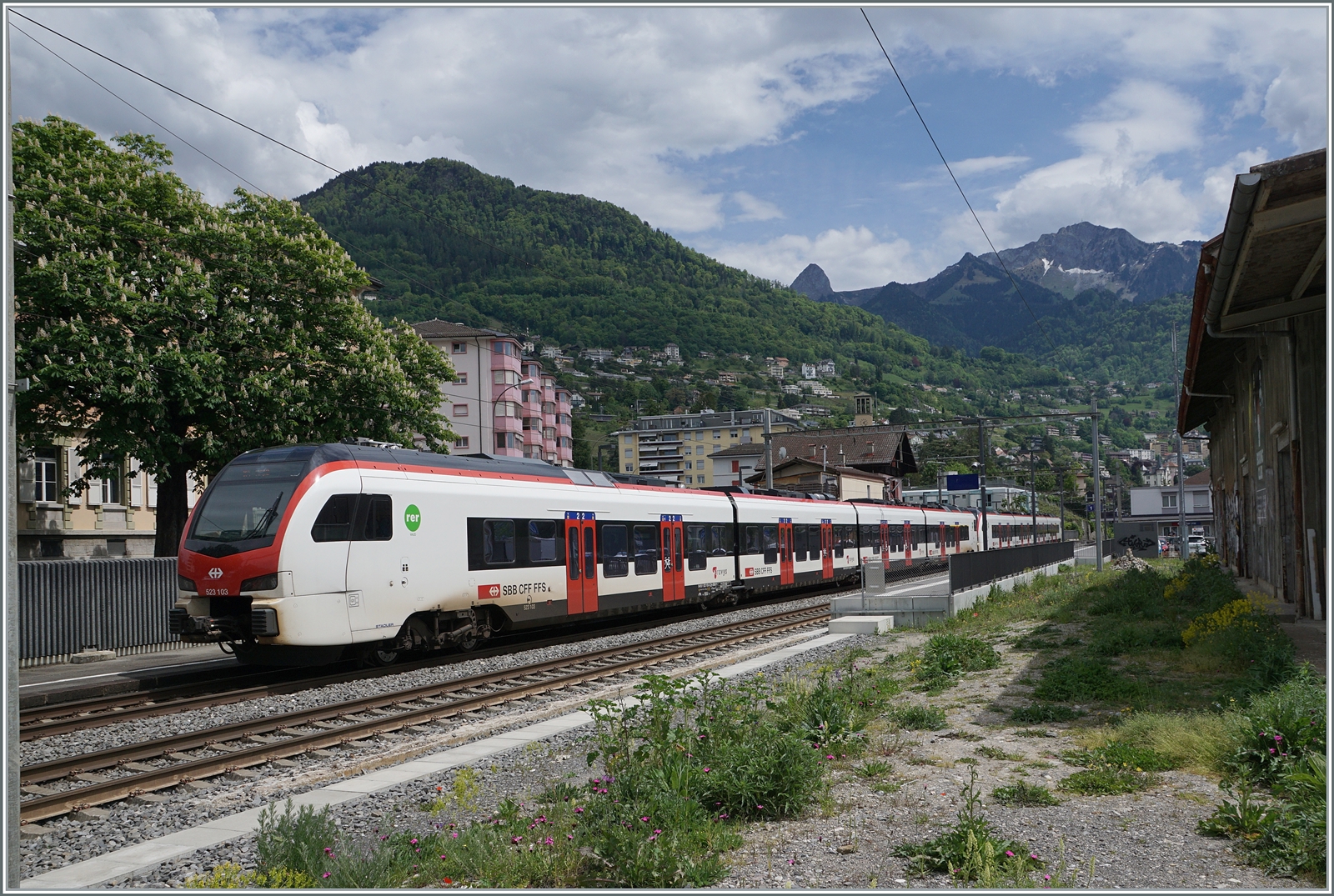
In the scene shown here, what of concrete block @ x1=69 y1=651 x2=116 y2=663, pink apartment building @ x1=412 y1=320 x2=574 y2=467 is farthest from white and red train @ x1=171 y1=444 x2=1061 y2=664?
pink apartment building @ x1=412 y1=320 x2=574 y2=467

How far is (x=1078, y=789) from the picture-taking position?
688cm

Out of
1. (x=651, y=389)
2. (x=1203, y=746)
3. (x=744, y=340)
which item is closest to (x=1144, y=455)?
(x=744, y=340)

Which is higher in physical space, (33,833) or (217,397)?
(217,397)

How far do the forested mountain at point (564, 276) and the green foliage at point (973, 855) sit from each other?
326ft

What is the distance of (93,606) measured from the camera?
18.6 meters

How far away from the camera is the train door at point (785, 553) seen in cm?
Answer: 2839

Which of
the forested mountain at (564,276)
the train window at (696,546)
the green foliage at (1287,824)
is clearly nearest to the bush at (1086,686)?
the green foliage at (1287,824)

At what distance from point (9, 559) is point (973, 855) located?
4.75 m

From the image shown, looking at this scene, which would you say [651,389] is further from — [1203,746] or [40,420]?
[1203,746]

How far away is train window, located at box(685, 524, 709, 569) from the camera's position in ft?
76.2

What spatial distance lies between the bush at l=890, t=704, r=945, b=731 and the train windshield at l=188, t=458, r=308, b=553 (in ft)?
26.5

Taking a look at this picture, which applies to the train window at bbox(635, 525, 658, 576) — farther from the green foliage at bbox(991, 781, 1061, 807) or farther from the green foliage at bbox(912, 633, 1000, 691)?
the green foliage at bbox(991, 781, 1061, 807)

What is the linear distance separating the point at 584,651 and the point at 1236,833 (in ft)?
41.7

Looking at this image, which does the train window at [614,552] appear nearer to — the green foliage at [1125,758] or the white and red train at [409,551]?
the white and red train at [409,551]
